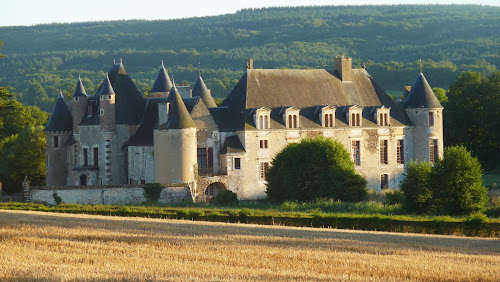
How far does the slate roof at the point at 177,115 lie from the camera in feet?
175

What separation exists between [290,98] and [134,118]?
29.6 ft

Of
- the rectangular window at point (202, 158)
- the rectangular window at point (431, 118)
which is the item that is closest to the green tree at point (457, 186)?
the rectangular window at point (202, 158)

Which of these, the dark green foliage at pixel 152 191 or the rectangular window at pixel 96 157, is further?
the rectangular window at pixel 96 157

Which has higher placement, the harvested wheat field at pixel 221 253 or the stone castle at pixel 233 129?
the stone castle at pixel 233 129

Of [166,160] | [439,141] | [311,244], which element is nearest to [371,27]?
[439,141]

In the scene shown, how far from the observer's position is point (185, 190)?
5331 centimetres

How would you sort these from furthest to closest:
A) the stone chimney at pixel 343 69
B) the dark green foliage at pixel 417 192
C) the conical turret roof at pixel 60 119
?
the stone chimney at pixel 343 69
the conical turret roof at pixel 60 119
the dark green foliage at pixel 417 192

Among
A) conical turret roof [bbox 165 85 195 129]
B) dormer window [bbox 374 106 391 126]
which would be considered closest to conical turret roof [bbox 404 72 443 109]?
dormer window [bbox 374 106 391 126]

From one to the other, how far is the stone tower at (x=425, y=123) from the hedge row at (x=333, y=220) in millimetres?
19817

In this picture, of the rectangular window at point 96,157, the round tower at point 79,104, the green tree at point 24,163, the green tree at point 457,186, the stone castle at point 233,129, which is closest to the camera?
the green tree at point 457,186

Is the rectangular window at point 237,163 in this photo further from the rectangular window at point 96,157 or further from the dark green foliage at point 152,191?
the rectangular window at point 96,157

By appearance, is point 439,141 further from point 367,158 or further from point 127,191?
point 127,191

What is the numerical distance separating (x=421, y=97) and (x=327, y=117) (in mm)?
6449

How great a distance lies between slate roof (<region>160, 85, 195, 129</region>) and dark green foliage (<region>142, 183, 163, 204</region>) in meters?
3.13
